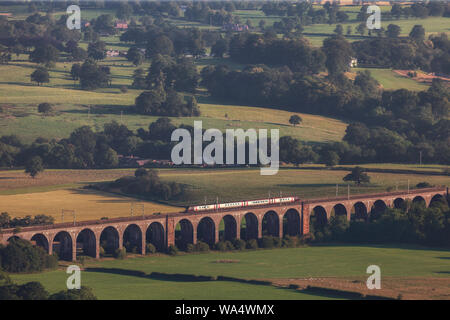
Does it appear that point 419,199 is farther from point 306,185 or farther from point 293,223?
point 293,223

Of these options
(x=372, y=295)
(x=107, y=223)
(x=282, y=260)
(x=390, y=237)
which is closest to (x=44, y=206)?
(x=107, y=223)

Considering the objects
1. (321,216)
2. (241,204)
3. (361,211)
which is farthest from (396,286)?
(361,211)

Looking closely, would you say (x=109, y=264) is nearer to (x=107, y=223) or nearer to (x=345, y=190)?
(x=107, y=223)

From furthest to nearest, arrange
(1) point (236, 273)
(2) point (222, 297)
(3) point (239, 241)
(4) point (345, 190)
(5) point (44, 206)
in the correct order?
(4) point (345, 190) < (5) point (44, 206) < (3) point (239, 241) < (1) point (236, 273) < (2) point (222, 297)

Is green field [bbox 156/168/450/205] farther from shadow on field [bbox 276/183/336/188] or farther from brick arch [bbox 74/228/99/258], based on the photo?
brick arch [bbox 74/228/99/258]

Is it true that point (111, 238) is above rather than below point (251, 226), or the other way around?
below

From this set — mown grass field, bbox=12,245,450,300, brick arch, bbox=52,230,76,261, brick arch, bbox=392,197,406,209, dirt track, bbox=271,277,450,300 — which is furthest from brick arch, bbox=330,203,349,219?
brick arch, bbox=52,230,76,261

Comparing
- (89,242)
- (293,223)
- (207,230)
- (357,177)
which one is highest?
(357,177)
